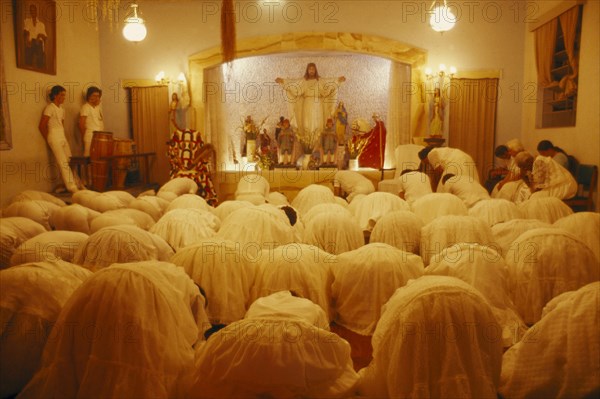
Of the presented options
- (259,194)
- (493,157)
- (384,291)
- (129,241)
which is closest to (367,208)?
(259,194)

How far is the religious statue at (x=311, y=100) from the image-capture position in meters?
12.7

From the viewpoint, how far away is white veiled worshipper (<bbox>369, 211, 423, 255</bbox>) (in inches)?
211

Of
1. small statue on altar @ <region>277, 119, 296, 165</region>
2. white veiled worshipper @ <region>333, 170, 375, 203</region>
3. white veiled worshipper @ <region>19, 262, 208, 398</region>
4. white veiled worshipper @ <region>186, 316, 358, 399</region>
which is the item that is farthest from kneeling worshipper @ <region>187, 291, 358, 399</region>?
small statue on altar @ <region>277, 119, 296, 165</region>

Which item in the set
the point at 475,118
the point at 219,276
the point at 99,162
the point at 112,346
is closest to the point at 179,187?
the point at 99,162

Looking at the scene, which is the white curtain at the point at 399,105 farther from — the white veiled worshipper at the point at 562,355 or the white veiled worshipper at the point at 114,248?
the white veiled worshipper at the point at 562,355

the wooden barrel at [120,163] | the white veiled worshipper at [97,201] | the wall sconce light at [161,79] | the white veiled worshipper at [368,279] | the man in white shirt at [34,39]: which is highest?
the man in white shirt at [34,39]

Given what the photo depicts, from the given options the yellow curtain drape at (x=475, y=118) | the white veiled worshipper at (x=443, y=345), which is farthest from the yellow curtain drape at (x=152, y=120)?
the white veiled worshipper at (x=443, y=345)

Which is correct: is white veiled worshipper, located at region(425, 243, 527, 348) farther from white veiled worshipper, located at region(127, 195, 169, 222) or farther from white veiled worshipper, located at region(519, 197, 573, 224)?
white veiled worshipper, located at region(127, 195, 169, 222)

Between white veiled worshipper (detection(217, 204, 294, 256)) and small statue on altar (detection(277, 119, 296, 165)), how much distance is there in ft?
23.4

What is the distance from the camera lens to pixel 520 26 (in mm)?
11273

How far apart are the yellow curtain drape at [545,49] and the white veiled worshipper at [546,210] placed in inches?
191

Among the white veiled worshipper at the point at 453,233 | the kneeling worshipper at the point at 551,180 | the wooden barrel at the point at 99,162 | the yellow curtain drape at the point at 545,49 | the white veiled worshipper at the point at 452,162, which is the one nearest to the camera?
the white veiled worshipper at the point at 453,233

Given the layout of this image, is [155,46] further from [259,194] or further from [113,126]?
[259,194]

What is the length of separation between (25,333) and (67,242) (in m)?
1.65
